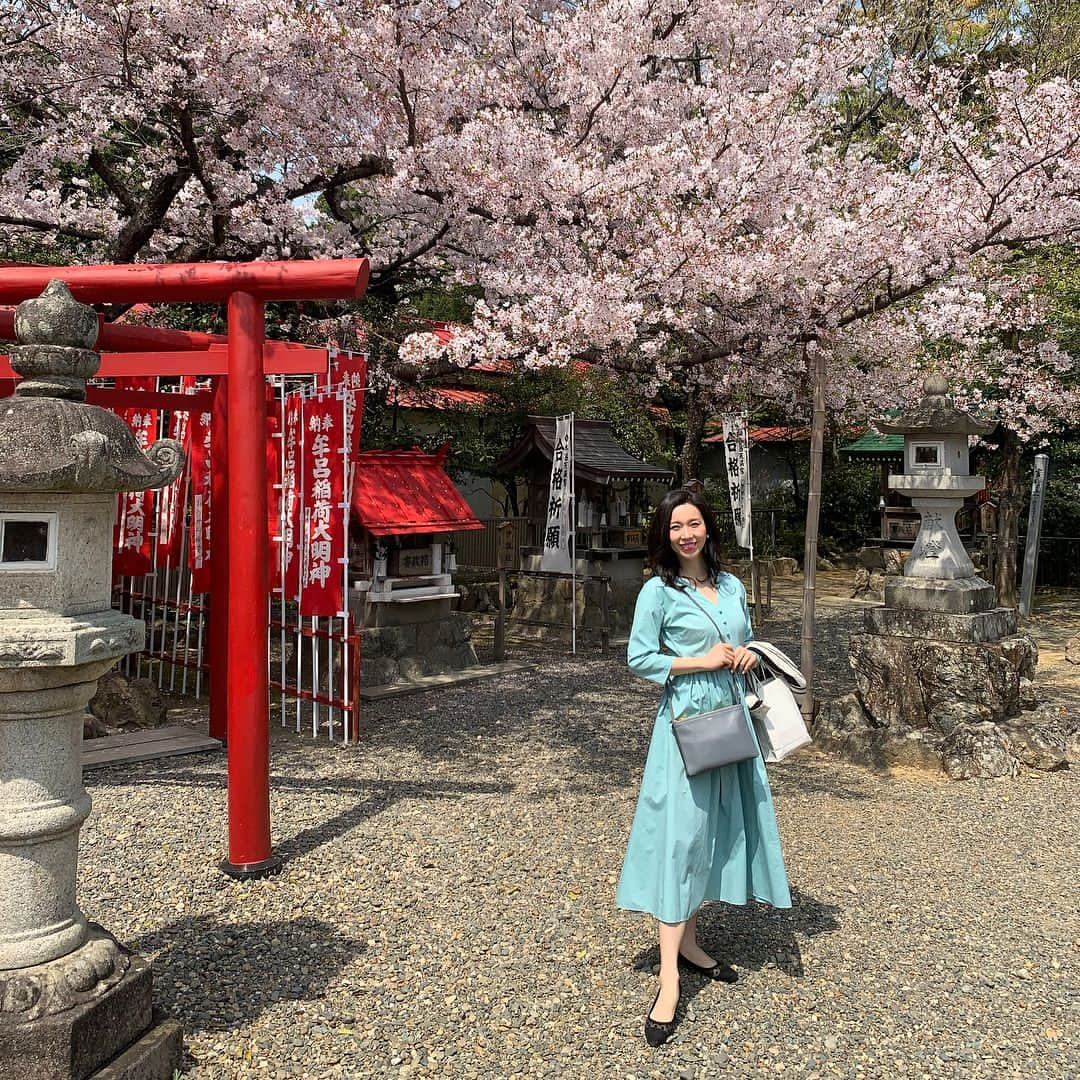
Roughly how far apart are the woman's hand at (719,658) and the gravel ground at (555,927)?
1291 mm

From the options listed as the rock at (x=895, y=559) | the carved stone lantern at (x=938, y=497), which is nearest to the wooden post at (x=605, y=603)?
the carved stone lantern at (x=938, y=497)

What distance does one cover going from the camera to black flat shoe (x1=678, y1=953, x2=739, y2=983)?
3.38 m

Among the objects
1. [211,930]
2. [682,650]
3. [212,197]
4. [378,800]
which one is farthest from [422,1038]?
[212,197]

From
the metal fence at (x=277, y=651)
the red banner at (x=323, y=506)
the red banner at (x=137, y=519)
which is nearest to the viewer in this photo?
the red banner at (x=323, y=506)

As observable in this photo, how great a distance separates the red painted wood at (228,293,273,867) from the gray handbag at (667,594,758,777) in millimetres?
2309

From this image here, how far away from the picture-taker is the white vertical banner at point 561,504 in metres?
10.6

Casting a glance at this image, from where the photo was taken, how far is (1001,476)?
14477mm

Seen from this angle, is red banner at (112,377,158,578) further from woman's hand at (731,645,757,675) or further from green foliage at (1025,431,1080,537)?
green foliage at (1025,431,1080,537)

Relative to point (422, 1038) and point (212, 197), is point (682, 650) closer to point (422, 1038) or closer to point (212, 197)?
point (422, 1038)

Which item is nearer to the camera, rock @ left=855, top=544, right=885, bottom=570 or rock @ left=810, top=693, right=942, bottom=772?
rock @ left=810, top=693, right=942, bottom=772

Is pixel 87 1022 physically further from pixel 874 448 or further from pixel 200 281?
pixel 874 448

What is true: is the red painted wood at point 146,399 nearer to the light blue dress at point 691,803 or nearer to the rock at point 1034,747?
the light blue dress at point 691,803

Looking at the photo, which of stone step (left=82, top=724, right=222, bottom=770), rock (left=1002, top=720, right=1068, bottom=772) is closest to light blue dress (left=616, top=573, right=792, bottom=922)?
rock (left=1002, top=720, right=1068, bottom=772)

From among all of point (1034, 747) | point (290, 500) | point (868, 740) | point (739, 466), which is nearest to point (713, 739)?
point (868, 740)
